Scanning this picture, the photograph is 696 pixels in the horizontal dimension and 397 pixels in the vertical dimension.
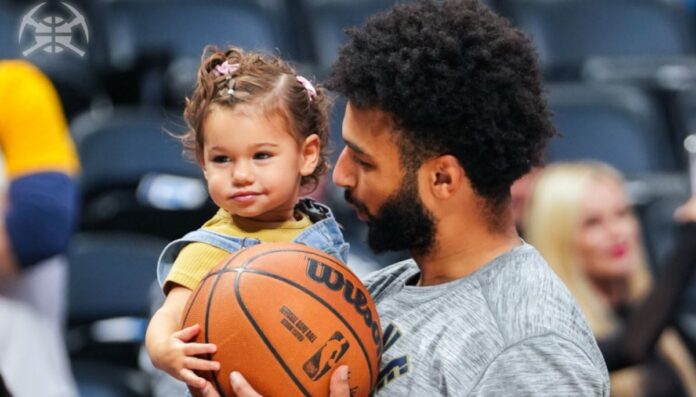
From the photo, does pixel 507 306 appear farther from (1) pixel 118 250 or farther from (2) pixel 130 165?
(2) pixel 130 165

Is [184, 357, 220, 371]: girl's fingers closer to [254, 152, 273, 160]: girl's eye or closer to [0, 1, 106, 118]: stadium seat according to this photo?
[254, 152, 273, 160]: girl's eye

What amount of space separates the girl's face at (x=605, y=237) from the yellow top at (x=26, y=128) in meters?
1.86

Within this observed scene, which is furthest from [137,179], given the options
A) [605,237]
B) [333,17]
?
[333,17]

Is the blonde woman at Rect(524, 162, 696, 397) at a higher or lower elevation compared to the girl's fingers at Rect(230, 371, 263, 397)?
lower

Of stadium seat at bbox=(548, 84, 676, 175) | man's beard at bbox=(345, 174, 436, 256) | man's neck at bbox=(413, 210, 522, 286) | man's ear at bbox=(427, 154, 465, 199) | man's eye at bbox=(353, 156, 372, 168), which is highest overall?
man's eye at bbox=(353, 156, 372, 168)

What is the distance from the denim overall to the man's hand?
1.18 ft

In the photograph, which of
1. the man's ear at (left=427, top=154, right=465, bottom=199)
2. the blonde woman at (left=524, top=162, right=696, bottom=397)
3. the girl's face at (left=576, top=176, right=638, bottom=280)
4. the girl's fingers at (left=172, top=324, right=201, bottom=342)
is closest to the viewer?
the girl's fingers at (left=172, top=324, right=201, bottom=342)

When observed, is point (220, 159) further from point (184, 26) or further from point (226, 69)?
point (184, 26)

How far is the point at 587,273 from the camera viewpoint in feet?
14.6

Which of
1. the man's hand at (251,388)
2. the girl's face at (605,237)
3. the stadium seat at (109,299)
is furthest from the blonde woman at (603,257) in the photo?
the man's hand at (251,388)

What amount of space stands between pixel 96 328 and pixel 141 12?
1.95m

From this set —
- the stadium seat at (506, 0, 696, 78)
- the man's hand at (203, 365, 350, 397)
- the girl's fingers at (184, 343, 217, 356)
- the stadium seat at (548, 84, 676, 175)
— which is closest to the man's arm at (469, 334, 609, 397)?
the man's hand at (203, 365, 350, 397)

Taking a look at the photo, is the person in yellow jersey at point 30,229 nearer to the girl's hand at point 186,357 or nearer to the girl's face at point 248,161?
the girl's face at point 248,161

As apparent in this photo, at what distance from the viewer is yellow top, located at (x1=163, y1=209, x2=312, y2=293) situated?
7.88 ft
